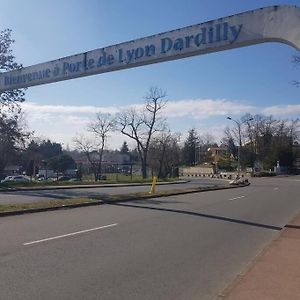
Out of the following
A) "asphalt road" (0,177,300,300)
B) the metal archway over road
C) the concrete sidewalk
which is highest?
the metal archway over road

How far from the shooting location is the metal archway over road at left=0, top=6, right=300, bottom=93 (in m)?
14.4

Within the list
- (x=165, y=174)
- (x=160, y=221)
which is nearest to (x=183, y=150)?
(x=165, y=174)

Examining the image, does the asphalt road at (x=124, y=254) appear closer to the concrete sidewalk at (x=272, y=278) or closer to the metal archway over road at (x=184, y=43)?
the concrete sidewalk at (x=272, y=278)

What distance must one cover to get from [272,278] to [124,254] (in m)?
3.00

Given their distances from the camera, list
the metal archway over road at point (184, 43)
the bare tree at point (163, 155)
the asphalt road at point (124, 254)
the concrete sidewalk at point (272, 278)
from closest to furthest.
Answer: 1. the concrete sidewalk at point (272, 278)
2. the asphalt road at point (124, 254)
3. the metal archway over road at point (184, 43)
4. the bare tree at point (163, 155)

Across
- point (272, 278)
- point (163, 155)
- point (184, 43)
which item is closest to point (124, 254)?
point (272, 278)

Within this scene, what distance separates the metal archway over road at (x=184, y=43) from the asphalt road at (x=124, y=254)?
590cm

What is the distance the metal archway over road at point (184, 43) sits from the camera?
47.4ft

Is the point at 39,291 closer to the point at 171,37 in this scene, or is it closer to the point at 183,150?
the point at 171,37

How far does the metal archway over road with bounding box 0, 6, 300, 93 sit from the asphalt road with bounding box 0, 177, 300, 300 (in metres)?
5.90

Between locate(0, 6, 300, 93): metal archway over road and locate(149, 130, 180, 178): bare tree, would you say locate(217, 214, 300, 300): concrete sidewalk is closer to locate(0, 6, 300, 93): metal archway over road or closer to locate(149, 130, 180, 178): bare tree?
locate(0, 6, 300, 93): metal archway over road

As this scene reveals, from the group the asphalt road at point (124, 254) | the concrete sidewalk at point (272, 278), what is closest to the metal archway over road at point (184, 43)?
the asphalt road at point (124, 254)

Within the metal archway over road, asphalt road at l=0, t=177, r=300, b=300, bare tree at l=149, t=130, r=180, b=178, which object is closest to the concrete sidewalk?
asphalt road at l=0, t=177, r=300, b=300

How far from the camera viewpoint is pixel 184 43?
1728cm
